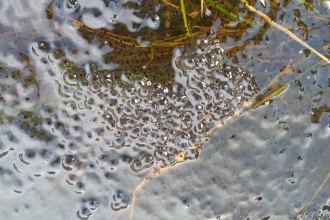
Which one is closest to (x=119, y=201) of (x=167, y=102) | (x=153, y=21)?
(x=167, y=102)

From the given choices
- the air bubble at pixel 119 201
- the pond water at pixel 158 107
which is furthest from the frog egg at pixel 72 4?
the air bubble at pixel 119 201

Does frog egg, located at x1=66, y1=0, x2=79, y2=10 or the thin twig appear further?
the thin twig

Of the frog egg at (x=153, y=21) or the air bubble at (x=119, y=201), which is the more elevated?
the frog egg at (x=153, y=21)

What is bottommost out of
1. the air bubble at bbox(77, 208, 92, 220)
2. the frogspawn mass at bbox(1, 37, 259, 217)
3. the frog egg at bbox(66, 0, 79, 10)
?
the air bubble at bbox(77, 208, 92, 220)

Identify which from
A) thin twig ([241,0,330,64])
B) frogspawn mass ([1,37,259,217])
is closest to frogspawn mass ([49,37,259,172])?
frogspawn mass ([1,37,259,217])

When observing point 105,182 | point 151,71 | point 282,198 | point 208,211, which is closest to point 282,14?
point 151,71

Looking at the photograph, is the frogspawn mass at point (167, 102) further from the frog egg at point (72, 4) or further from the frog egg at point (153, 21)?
the frog egg at point (72, 4)

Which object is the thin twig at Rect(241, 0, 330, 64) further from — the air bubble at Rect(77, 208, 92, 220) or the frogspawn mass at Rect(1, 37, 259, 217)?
the air bubble at Rect(77, 208, 92, 220)

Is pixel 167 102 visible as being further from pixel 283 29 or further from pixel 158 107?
pixel 283 29
